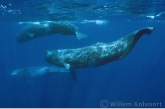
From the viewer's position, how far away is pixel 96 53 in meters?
12.0

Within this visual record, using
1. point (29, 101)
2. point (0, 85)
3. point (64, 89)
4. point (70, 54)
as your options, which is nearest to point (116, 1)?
point (70, 54)

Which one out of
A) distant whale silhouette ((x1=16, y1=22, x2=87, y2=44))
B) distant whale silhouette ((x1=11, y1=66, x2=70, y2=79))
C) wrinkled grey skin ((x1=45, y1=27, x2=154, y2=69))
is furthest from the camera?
distant whale silhouette ((x1=11, y1=66, x2=70, y2=79))

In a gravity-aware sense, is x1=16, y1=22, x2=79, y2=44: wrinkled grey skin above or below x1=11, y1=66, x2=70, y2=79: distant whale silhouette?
above

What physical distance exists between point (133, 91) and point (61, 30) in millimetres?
21723

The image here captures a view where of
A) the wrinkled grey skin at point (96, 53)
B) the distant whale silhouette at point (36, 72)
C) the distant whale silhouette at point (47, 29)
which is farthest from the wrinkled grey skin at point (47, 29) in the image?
the wrinkled grey skin at point (96, 53)

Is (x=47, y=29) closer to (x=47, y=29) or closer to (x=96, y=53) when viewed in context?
(x=47, y=29)

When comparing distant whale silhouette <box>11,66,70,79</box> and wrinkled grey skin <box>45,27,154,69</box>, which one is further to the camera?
distant whale silhouette <box>11,66,70,79</box>

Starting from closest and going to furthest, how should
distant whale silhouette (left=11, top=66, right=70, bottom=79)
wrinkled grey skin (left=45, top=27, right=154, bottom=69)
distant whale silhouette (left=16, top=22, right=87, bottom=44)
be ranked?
wrinkled grey skin (left=45, top=27, right=154, bottom=69), distant whale silhouette (left=16, top=22, right=87, bottom=44), distant whale silhouette (left=11, top=66, right=70, bottom=79)

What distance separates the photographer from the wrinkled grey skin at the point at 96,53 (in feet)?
34.5

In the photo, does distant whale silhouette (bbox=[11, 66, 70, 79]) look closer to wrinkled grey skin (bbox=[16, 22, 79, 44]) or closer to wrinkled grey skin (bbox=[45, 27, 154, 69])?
wrinkled grey skin (bbox=[16, 22, 79, 44])

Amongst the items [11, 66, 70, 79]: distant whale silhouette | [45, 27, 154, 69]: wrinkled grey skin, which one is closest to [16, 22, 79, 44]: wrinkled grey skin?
[11, 66, 70, 79]: distant whale silhouette

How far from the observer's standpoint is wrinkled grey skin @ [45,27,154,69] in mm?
10507

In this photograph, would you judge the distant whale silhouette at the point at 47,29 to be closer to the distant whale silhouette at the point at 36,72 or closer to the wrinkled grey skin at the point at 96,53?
the distant whale silhouette at the point at 36,72

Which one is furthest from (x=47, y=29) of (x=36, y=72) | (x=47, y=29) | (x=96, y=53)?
(x=96, y=53)
